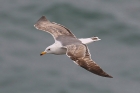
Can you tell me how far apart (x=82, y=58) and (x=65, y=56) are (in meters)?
7.06

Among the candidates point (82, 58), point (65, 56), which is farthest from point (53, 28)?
point (65, 56)

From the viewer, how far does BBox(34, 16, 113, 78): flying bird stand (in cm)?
1481

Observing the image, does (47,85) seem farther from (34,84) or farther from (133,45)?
(133,45)

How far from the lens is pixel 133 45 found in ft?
70.5

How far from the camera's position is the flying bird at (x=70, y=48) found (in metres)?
14.8

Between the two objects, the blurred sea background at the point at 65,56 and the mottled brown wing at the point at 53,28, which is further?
the blurred sea background at the point at 65,56

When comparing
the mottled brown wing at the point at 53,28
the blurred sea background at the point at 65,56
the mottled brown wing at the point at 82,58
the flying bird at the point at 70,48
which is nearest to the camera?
the mottled brown wing at the point at 82,58

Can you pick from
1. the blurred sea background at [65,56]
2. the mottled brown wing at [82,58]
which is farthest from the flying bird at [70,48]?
the blurred sea background at [65,56]

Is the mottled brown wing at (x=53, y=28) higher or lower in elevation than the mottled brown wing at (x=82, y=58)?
higher

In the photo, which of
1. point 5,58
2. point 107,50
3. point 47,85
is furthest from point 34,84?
point 107,50

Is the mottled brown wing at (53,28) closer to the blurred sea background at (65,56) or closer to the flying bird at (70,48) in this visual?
the flying bird at (70,48)

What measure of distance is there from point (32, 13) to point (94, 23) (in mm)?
2747

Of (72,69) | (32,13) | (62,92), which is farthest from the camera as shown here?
(32,13)

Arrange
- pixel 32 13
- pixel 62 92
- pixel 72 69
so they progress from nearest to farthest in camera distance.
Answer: pixel 62 92 < pixel 72 69 < pixel 32 13
